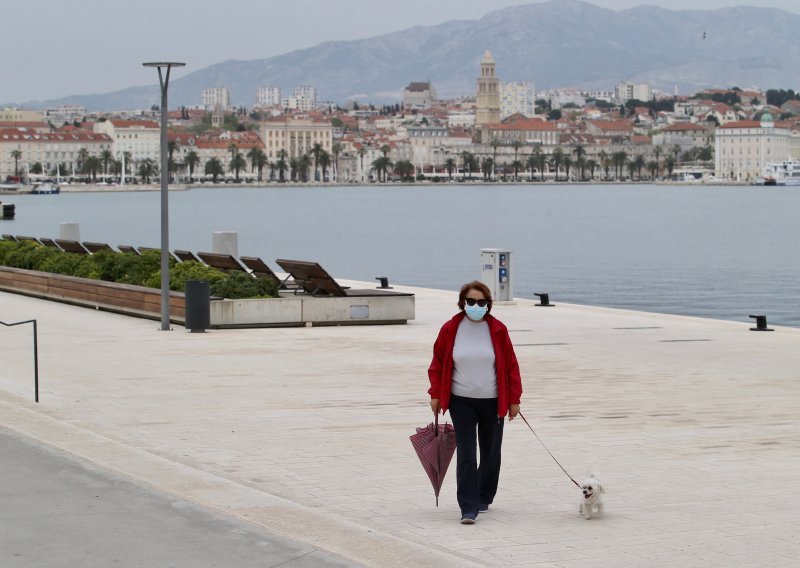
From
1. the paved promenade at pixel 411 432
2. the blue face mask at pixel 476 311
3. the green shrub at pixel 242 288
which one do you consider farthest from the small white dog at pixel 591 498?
the green shrub at pixel 242 288

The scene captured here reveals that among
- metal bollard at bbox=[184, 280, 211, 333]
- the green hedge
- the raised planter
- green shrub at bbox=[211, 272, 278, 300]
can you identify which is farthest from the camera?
the green hedge

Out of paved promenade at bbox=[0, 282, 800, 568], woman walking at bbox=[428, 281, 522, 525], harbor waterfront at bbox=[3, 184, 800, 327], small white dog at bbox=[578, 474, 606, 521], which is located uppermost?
woman walking at bbox=[428, 281, 522, 525]

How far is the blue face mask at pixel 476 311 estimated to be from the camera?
8.14 meters

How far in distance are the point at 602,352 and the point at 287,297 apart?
514cm

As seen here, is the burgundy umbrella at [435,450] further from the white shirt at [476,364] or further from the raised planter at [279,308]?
the raised planter at [279,308]

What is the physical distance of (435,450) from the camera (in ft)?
28.2

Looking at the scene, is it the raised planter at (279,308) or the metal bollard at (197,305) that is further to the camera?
the raised planter at (279,308)

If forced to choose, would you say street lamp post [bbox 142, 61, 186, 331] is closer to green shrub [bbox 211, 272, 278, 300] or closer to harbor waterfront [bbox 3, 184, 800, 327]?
green shrub [bbox 211, 272, 278, 300]

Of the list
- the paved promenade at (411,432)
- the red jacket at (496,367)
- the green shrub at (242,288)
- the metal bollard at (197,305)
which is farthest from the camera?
the green shrub at (242,288)

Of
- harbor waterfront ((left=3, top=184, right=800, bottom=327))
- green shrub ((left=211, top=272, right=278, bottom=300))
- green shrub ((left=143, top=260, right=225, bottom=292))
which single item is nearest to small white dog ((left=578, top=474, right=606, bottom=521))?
green shrub ((left=211, top=272, right=278, bottom=300))

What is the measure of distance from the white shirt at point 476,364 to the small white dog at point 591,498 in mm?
711

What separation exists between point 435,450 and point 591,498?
0.91 metres

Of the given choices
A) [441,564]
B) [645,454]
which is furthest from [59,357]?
[441,564]

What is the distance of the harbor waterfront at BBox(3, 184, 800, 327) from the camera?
2079 inches
